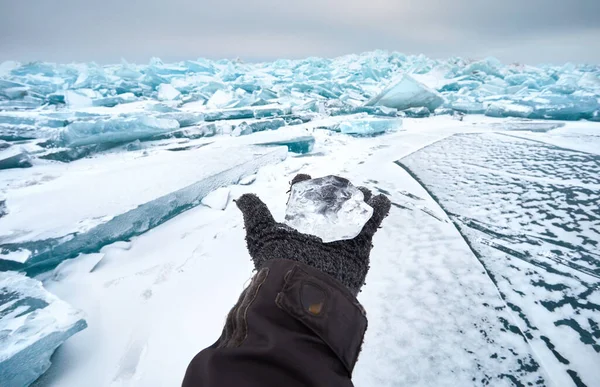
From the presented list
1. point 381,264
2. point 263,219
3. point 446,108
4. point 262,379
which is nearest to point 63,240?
point 263,219

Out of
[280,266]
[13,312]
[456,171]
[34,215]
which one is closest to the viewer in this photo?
[280,266]

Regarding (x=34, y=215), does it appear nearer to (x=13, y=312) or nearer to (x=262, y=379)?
(x=13, y=312)

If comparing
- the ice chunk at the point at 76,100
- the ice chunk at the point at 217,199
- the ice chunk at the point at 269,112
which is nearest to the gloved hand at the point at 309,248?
the ice chunk at the point at 217,199

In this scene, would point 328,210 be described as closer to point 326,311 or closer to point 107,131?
point 326,311

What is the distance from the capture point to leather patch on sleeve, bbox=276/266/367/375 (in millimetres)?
606

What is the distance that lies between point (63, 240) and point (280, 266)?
109 cm

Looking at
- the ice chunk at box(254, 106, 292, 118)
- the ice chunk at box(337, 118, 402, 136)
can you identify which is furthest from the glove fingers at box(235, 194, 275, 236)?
the ice chunk at box(254, 106, 292, 118)

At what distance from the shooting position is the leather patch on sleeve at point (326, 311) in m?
0.61

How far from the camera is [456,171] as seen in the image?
2107 mm

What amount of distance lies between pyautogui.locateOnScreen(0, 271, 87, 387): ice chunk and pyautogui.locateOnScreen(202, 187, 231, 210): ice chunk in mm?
897

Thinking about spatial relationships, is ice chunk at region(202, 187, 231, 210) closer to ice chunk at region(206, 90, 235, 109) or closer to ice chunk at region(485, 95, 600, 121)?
ice chunk at region(206, 90, 235, 109)

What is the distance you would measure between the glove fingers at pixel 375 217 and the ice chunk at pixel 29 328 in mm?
931

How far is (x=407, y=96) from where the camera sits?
17.8 ft

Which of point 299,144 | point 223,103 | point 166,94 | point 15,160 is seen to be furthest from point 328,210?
point 166,94
